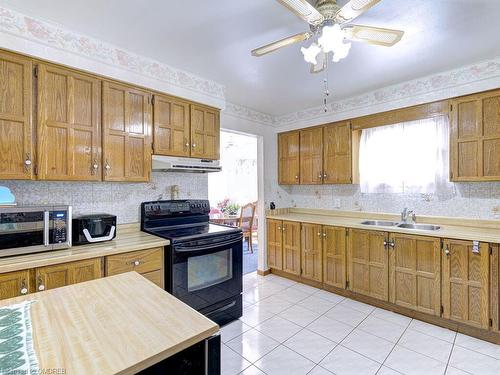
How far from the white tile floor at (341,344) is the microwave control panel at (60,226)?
4.91ft

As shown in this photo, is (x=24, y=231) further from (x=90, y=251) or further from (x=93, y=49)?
(x=93, y=49)

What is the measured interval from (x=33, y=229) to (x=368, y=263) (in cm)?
306

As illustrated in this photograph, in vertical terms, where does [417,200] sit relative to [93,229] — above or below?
above

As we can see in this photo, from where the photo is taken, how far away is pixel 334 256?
10.6 feet

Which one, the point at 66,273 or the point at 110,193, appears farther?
the point at 110,193

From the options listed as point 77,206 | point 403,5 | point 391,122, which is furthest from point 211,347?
point 391,122

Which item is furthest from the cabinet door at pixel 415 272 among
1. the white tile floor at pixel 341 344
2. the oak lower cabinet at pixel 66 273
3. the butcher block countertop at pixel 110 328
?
the oak lower cabinet at pixel 66 273

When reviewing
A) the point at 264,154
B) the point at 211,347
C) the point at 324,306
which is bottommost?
the point at 324,306

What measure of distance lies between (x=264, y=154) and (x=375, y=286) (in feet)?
7.55

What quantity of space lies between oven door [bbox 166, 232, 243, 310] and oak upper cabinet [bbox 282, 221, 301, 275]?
120 centimetres

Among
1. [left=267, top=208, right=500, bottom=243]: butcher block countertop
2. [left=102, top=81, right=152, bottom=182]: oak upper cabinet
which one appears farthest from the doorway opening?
[left=102, top=81, right=152, bottom=182]: oak upper cabinet

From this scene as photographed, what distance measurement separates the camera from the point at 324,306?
9.64 feet

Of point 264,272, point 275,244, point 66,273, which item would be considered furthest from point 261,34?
point 264,272

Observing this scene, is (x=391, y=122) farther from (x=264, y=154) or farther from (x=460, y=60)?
(x=264, y=154)
